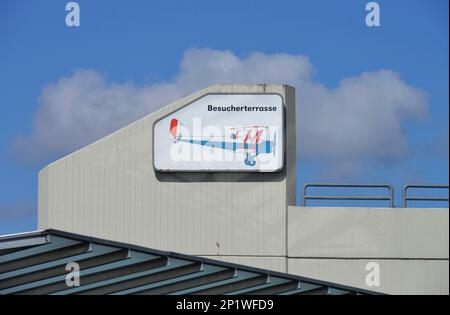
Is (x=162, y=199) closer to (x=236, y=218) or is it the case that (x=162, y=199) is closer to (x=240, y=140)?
(x=236, y=218)

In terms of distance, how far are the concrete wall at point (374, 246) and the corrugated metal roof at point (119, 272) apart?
788 cm

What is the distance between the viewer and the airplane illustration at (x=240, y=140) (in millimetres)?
36031

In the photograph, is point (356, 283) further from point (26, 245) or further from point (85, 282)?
point (26, 245)

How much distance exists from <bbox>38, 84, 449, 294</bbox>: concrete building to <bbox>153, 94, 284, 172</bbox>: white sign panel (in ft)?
0.66

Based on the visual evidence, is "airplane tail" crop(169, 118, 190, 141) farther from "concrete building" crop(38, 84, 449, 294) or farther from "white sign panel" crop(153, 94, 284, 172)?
"concrete building" crop(38, 84, 449, 294)

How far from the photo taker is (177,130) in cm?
3619

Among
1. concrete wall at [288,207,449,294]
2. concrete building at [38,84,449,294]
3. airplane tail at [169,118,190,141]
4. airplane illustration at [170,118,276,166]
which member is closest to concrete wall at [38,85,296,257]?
concrete building at [38,84,449,294]

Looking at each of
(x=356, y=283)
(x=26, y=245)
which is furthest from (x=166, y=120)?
(x=26, y=245)

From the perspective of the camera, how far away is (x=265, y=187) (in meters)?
36.1

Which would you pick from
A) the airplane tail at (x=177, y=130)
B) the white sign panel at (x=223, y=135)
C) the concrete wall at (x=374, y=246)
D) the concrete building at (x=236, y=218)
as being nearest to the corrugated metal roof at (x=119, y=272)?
the concrete building at (x=236, y=218)

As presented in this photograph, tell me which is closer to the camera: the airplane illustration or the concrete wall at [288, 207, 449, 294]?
the concrete wall at [288, 207, 449, 294]

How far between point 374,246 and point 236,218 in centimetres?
434

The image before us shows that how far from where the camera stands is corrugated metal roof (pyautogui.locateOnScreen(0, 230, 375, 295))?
22.4 meters

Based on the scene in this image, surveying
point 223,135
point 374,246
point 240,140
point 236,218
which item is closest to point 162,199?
point 236,218
